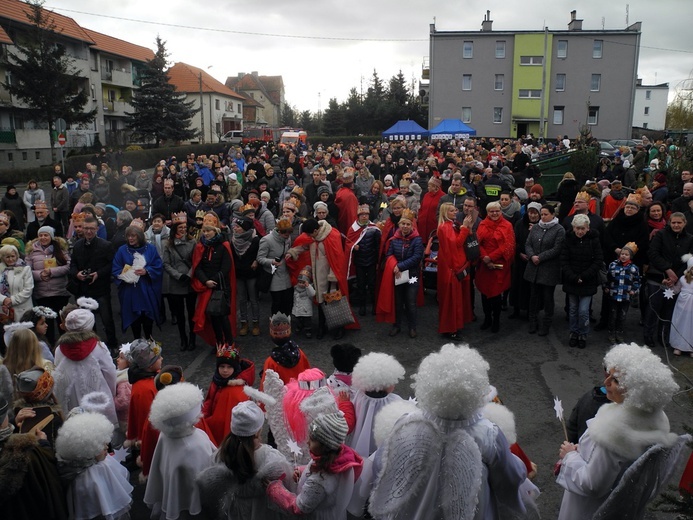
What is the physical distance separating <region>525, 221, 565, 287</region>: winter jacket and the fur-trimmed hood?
203 inches

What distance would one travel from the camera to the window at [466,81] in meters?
50.2

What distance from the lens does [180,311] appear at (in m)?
8.07

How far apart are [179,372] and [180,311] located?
3.66 meters

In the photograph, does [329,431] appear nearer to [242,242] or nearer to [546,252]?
[242,242]

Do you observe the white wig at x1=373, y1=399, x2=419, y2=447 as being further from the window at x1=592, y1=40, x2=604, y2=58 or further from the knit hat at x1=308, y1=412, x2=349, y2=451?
the window at x1=592, y1=40, x2=604, y2=58

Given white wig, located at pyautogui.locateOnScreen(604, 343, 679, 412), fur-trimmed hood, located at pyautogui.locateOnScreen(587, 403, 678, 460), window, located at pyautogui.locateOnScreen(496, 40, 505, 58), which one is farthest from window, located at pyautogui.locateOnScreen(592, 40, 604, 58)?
fur-trimmed hood, located at pyautogui.locateOnScreen(587, 403, 678, 460)

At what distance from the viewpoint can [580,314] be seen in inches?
296

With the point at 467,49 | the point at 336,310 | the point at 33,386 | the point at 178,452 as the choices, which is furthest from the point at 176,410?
the point at 467,49

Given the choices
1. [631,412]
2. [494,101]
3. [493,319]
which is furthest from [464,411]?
[494,101]

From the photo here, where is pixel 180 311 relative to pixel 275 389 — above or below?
below

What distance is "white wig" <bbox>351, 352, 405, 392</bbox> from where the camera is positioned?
3.70m

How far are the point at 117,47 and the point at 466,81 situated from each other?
112 ft

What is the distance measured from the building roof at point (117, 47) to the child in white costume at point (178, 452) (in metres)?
53.1

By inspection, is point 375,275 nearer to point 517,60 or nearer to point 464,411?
point 464,411
